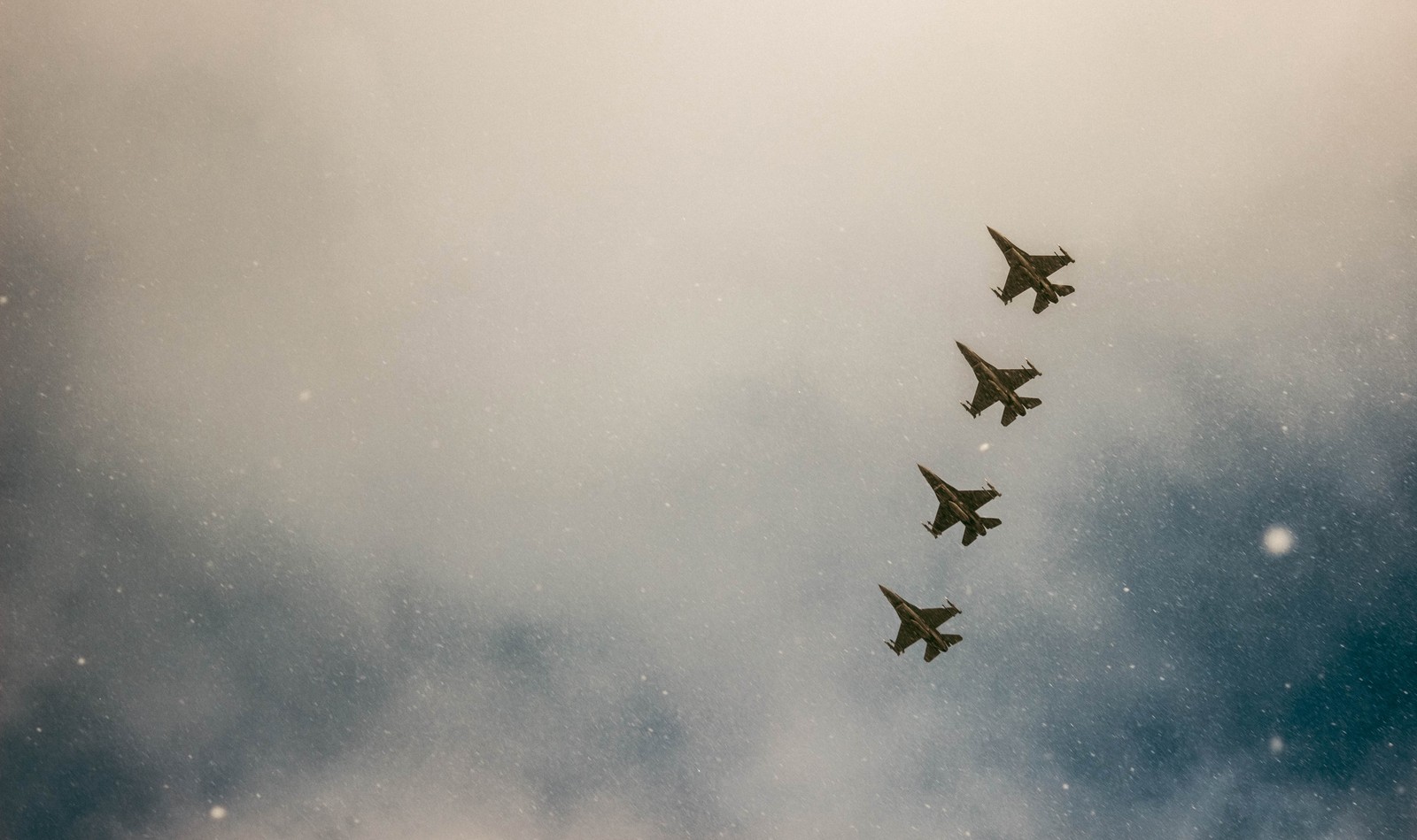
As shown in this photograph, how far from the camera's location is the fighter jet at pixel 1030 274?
41000mm

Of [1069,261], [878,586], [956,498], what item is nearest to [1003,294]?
[1069,261]

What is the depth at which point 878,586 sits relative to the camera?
48.0 meters

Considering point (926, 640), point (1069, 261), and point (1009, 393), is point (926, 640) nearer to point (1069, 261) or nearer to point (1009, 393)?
point (1009, 393)

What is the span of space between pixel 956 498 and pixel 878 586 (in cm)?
793

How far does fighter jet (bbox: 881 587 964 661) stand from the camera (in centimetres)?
4706

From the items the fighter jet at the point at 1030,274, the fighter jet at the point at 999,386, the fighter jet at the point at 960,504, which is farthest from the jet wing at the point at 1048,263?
the fighter jet at the point at 960,504

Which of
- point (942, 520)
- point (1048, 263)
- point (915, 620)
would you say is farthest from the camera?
point (915, 620)

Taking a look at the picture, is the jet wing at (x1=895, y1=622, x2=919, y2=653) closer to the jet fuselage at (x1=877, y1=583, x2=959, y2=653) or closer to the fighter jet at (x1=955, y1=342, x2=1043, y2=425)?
the jet fuselage at (x1=877, y1=583, x2=959, y2=653)

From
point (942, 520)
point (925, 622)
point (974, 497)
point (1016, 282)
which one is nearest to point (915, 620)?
point (925, 622)

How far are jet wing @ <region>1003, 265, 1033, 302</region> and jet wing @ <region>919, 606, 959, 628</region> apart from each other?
18808 millimetres

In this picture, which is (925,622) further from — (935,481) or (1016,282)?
(1016,282)

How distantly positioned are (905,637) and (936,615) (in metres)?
2.48

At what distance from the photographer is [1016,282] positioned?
139ft

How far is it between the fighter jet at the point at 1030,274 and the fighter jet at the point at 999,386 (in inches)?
145
